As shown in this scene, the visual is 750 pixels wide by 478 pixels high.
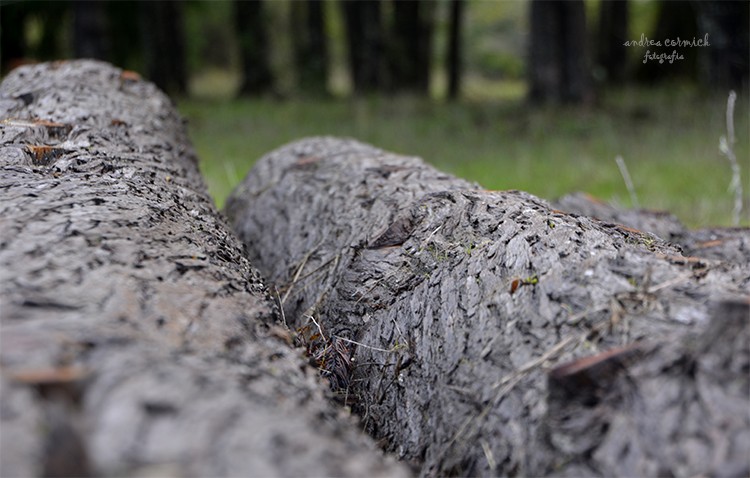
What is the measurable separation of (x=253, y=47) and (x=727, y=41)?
1042 cm

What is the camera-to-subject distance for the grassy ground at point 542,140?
5.91 metres

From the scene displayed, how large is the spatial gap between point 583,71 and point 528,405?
9454 mm

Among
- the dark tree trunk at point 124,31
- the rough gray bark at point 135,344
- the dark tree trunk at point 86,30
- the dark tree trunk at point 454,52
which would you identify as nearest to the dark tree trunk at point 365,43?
the dark tree trunk at point 454,52

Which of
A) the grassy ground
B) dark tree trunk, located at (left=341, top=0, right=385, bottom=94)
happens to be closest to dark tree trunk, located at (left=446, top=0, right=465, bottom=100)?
dark tree trunk, located at (left=341, top=0, right=385, bottom=94)

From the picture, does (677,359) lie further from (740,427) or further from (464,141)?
(464,141)

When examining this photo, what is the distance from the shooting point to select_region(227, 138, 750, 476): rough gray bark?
46.4 inches

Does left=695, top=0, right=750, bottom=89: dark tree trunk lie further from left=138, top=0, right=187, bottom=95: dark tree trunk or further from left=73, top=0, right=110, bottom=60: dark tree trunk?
left=138, top=0, right=187, bottom=95: dark tree trunk

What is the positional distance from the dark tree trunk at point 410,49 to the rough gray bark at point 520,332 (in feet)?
47.3

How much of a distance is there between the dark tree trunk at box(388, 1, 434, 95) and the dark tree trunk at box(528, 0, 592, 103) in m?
6.44

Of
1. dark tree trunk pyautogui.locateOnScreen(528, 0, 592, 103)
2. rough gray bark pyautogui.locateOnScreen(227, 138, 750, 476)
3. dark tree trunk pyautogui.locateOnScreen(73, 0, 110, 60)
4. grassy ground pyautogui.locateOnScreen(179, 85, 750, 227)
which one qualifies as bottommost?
grassy ground pyautogui.locateOnScreen(179, 85, 750, 227)

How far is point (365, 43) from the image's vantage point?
15555 millimetres

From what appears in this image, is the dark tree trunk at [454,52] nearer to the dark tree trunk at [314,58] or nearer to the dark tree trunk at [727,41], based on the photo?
the dark tree trunk at [314,58]

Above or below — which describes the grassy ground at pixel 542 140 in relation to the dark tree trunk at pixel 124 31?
below

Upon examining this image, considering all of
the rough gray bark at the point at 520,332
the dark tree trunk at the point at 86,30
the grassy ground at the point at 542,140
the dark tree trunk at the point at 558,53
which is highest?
the dark tree trunk at the point at 86,30
